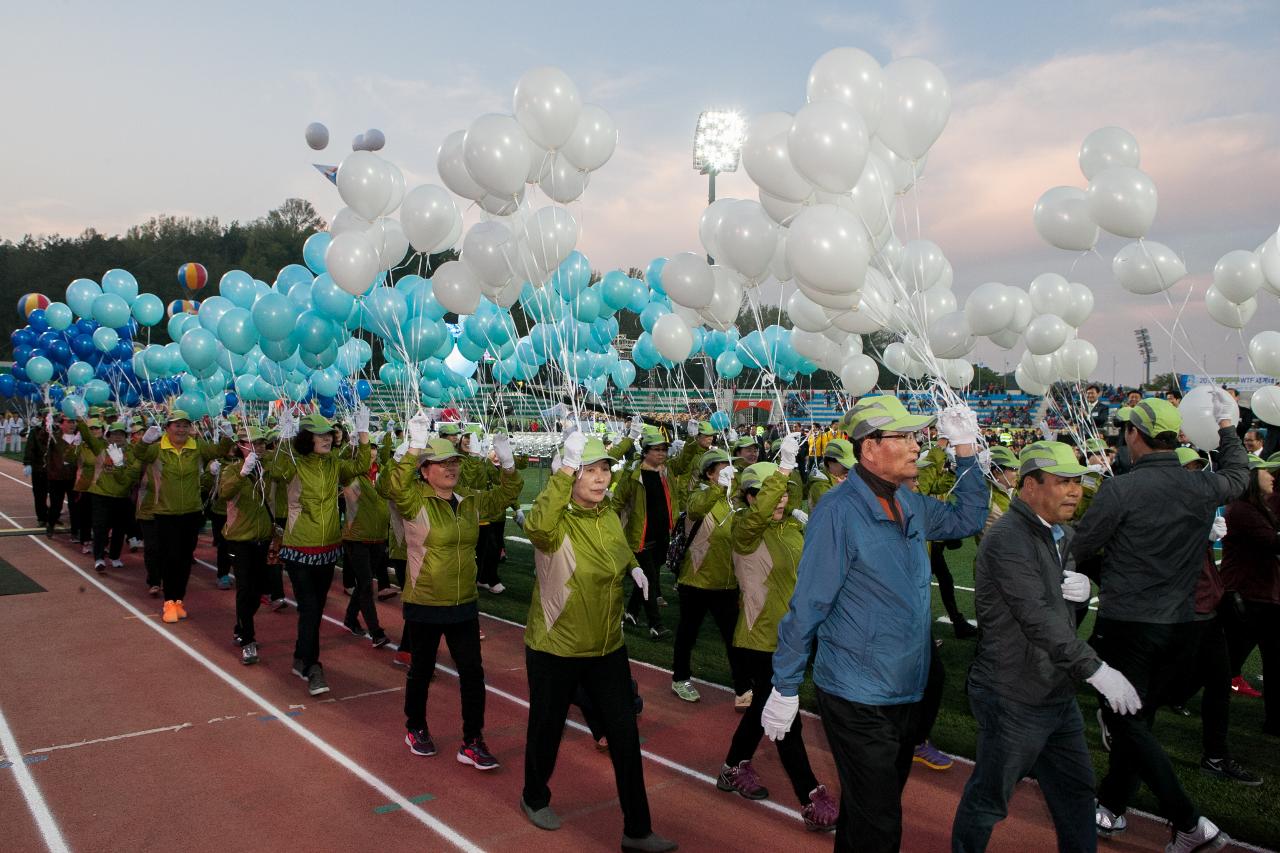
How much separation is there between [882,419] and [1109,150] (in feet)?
17.0

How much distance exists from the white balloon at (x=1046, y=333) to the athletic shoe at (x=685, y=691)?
4912mm

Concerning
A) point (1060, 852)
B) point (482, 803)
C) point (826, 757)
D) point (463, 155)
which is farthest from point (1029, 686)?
point (463, 155)

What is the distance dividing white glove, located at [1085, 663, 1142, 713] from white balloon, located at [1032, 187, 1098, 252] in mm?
4783

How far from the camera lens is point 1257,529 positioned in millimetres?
5262

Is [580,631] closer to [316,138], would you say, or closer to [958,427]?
[958,427]

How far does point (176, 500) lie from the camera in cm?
895

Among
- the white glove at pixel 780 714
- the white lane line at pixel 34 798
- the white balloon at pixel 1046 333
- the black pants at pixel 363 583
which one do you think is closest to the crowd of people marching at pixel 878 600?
the white glove at pixel 780 714

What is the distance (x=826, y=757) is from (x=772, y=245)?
433 cm

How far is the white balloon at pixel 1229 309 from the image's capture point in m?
7.46

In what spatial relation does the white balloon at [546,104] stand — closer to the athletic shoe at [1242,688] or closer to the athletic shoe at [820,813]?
the athletic shoe at [820,813]

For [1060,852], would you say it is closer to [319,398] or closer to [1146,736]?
[1146,736]

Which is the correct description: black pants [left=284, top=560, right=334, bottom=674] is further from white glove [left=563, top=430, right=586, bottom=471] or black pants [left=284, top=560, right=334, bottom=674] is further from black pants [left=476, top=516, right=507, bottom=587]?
black pants [left=476, top=516, right=507, bottom=587]

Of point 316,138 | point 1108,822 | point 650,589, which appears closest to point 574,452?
point 1108,822

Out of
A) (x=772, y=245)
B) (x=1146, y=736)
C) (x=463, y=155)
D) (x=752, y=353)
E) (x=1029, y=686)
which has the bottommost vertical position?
(x=1146, y=736)
